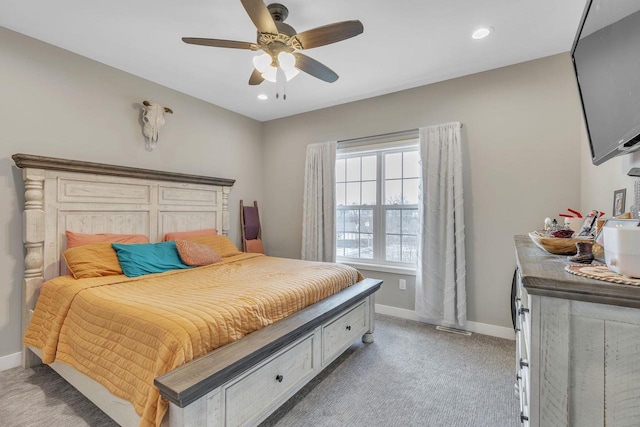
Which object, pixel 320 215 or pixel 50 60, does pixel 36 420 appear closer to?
pixel 50 60

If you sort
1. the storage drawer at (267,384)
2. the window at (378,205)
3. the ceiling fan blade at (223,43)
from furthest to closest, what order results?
1. the window at (378,205)
2. the ceiling fan blade at (223,43)
3. the storage drawer at (267,384)

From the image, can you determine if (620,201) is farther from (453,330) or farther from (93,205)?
(93,205)

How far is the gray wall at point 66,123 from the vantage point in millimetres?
2334

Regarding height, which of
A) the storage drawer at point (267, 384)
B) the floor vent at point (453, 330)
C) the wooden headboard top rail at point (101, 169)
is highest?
the wooden headboard top rail at point (101, 169)

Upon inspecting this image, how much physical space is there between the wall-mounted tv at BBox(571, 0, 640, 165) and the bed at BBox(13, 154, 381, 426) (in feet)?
5.84

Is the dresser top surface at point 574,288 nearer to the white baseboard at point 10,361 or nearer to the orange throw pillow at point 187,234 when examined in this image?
the orange throw pillow at point 187,234

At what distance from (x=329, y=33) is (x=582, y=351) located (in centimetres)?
192

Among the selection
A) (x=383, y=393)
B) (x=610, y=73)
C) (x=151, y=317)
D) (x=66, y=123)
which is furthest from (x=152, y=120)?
(x=610, y=73)

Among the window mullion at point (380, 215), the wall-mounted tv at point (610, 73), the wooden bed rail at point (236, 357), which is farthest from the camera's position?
the window mullion at point (380, 215)

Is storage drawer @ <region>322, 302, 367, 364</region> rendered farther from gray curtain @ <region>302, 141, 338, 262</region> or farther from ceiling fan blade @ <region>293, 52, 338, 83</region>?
ceiling fan blade @ <region>293, 52, 338, 83</region>

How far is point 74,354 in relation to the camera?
69.1 inches

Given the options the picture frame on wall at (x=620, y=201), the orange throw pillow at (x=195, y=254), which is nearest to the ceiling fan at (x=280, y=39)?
the picture frame on wall at (x=620, y=201)

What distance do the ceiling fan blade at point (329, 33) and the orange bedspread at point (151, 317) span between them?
1.67 m

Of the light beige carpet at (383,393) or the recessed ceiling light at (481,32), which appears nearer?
the light beige carpet at (383,393)
